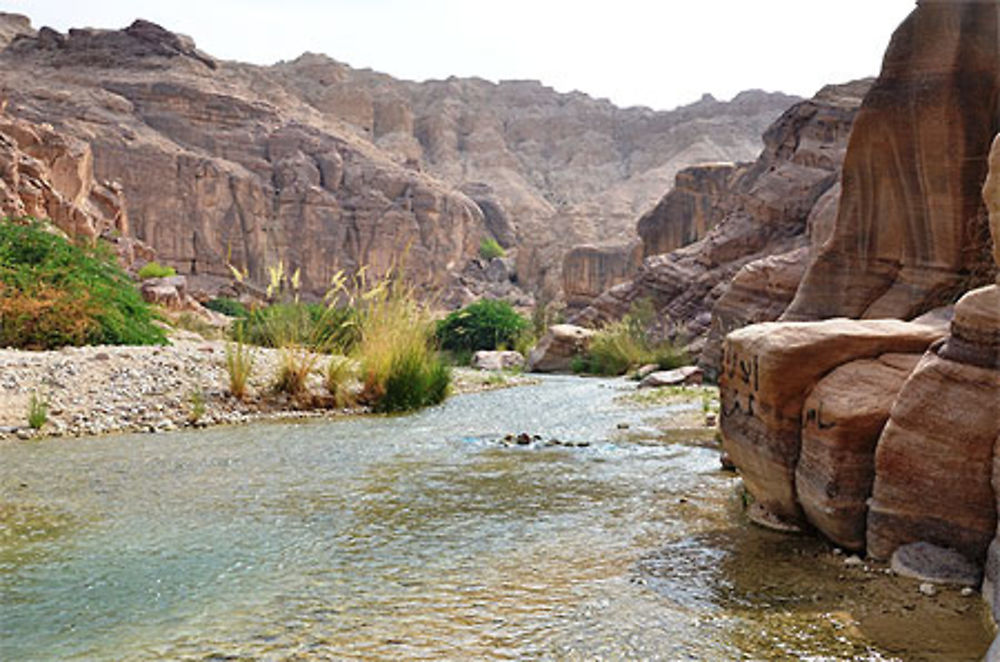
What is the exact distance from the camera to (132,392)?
9234 millimetres

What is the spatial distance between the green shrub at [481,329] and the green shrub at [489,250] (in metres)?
28.0

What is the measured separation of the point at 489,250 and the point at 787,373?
51.1 meters

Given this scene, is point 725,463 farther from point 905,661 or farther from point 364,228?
point 364,228

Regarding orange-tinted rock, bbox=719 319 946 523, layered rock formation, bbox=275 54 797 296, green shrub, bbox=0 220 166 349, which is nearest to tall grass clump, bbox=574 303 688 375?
green shrub, bbox=0 220 166 349

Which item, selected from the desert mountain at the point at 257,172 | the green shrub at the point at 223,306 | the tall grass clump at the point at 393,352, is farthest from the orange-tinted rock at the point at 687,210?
the tall grass clump at the point at 393,352

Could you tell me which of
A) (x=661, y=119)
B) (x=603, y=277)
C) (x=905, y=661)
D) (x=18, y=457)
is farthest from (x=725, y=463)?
(x=661, y=119)

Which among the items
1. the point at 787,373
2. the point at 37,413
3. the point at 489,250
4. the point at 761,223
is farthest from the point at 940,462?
the point at 489,250

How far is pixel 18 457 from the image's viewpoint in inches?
258

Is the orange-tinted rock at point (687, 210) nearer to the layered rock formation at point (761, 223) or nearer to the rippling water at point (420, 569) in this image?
the layered rock formation at point (761, 223)

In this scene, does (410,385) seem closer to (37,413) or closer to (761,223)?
(37,413)

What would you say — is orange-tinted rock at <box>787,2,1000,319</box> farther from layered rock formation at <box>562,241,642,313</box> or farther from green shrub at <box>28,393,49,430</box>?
layered rock formation at <box>562,241,642,313</box>

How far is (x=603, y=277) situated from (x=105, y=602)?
3439 centimetres

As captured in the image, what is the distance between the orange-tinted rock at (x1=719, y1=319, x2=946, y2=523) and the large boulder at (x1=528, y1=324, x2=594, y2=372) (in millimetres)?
16008

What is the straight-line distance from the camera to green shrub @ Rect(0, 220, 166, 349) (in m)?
11.0
